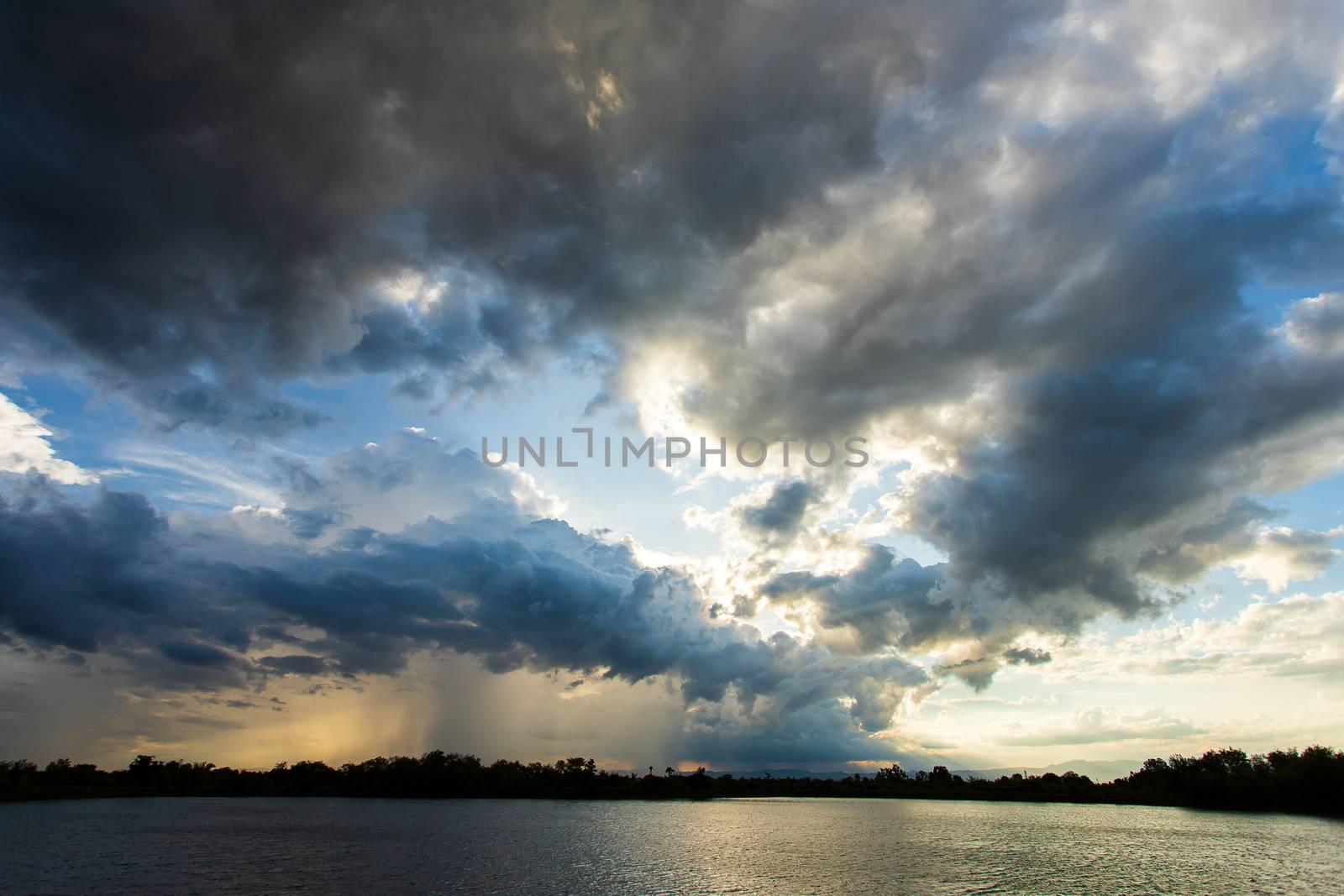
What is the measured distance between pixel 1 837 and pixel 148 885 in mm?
82927

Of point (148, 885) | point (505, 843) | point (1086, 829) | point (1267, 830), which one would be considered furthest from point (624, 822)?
point (1267, 830)

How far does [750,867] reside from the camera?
99.3 metres

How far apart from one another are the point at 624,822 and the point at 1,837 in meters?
134

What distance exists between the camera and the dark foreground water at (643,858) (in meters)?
79.5

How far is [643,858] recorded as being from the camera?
10825cm

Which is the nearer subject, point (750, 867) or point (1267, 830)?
point (750, 867)

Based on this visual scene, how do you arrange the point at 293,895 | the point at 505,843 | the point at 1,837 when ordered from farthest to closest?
the point at 505,843, the point at 1,837, the point at 293,895

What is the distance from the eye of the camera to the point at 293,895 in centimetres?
7025

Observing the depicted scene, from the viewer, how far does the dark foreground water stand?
261 ft

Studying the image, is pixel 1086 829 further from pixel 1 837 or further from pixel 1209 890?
pixel 1 837

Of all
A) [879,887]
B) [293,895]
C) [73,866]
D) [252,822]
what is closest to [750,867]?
[879,887]

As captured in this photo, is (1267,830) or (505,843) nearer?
(505,843)

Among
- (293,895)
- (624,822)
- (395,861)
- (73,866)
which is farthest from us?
(624,822)

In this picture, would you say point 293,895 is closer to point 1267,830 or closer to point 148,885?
point 148,885
